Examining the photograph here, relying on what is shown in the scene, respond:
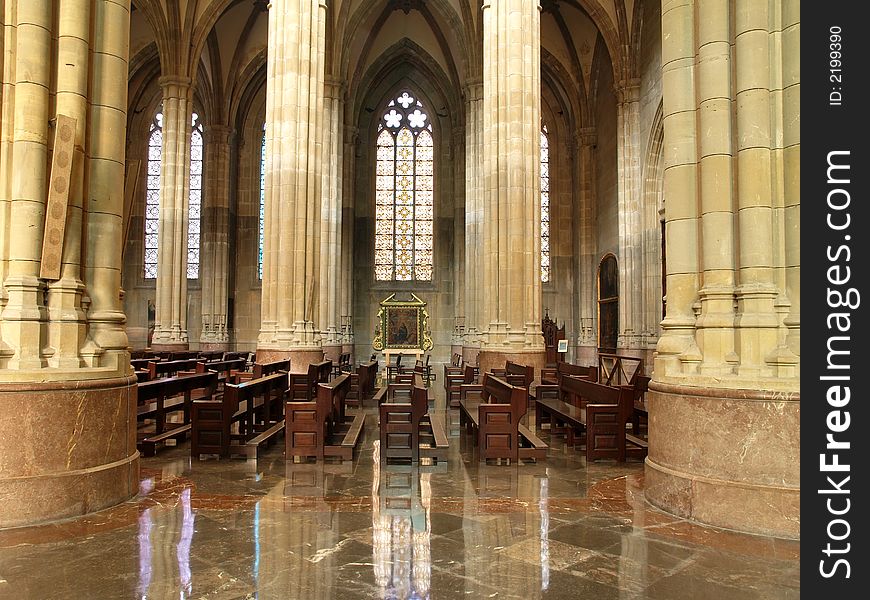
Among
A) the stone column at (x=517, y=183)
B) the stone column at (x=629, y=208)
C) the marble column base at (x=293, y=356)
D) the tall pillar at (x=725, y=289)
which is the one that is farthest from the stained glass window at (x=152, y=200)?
the tall pillar at (x=725, y=289)

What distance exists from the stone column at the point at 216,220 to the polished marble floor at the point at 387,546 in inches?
946

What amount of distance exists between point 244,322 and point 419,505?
26917 millimetres

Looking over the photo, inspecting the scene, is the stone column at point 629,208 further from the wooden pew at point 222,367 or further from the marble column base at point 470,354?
the wooden pew at point 222,367

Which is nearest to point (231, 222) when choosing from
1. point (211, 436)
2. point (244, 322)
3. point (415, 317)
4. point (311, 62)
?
point (244, 322)

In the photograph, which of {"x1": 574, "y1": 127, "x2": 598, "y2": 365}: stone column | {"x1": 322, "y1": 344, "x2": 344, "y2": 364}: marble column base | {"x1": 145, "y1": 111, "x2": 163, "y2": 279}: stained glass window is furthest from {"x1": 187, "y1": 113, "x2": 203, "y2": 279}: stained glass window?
{"x1": 574, "y1": 127, "x2": 598, "y2": 365}: stone column

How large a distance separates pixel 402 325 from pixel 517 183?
14.2 m

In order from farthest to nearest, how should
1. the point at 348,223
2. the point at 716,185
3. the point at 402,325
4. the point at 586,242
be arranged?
the point at 348,223 < the point at 586,242 < the point at 402,325 < the point at 716,185

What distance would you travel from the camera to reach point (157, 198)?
30.7 meters

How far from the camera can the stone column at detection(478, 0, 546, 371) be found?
15273mm

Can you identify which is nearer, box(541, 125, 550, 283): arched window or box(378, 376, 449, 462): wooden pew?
box(378, 376, 449, 462): wooden pew

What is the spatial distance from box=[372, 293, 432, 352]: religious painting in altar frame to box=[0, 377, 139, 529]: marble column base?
2305cm

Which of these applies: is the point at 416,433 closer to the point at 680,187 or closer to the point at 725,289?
the point at 725,289

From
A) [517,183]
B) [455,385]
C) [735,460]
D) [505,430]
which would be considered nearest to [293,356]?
[455,385]

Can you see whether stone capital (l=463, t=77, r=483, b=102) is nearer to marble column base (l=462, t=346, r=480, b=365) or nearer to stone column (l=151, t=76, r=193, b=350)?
marble column base (l=462, t=346, r=480, b=365)
